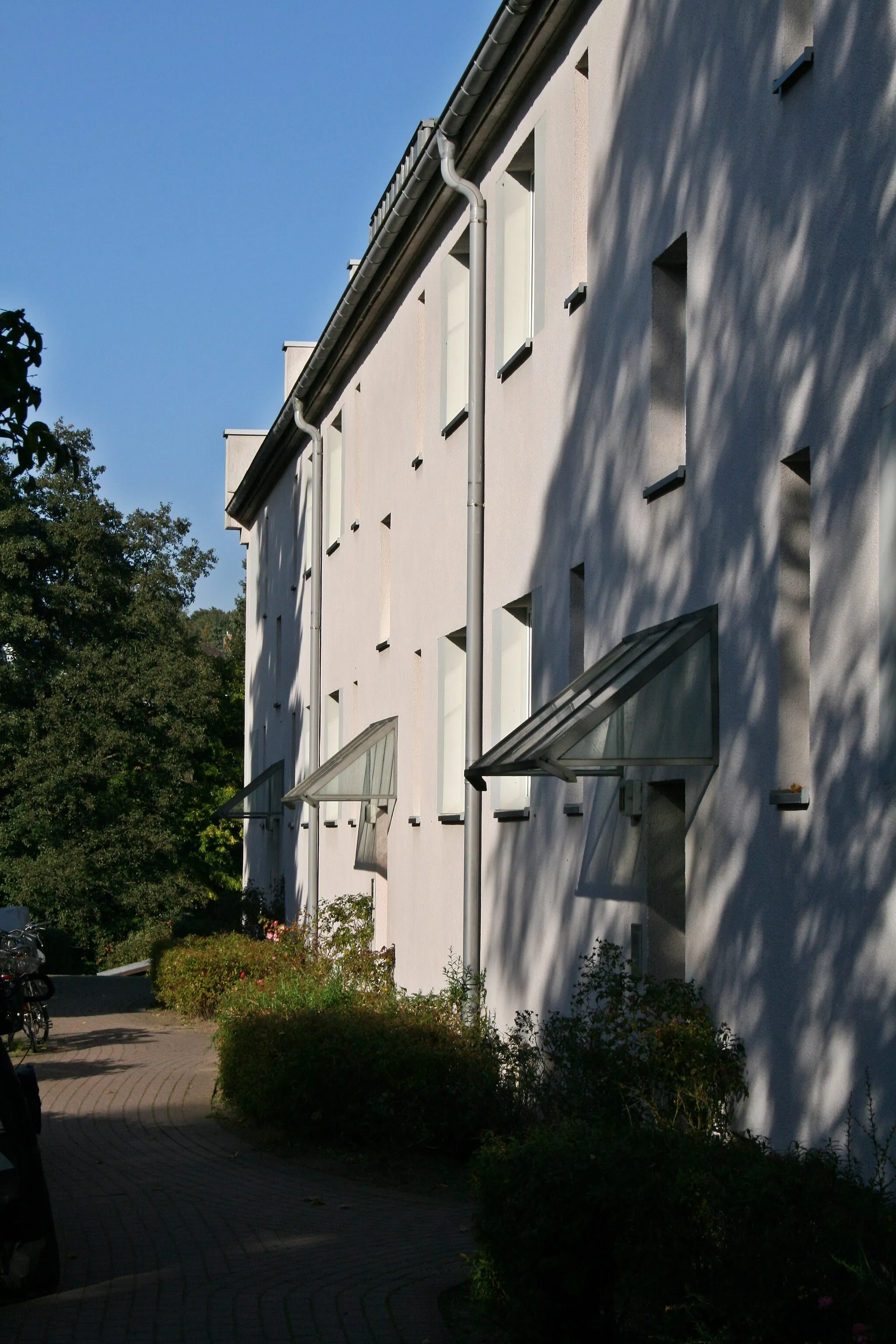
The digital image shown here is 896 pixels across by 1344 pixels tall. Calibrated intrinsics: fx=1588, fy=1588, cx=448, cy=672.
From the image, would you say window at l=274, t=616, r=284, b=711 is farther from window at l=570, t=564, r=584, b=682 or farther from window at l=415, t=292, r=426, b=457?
window at l=570, t=564, r=584, b=682

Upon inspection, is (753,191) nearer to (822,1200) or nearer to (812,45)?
(812,45)

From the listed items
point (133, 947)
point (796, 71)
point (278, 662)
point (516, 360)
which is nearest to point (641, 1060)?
point (796, 71)

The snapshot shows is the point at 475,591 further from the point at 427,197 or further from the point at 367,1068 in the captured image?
the point at 367,1068

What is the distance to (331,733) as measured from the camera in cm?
2334

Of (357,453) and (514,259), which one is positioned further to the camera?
(357,453)

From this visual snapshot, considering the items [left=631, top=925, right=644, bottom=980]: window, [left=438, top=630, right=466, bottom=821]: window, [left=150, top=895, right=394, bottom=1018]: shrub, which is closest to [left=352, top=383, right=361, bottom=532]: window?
[left=150, top=895, right=394, bottom=1018]: shrub

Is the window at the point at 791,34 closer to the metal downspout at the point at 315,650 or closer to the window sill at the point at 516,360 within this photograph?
the window sill at the point at 516,360

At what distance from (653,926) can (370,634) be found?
1083 cm

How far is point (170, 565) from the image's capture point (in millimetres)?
44750

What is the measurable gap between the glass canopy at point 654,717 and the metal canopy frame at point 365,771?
30.3ft

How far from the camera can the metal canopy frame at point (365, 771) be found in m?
18.0

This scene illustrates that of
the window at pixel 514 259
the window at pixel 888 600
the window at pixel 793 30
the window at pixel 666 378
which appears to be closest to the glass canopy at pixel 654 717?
the window at pixel 666 378

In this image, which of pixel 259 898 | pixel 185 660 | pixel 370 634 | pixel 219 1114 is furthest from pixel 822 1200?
pixel 185 660

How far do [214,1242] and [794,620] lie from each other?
4306 mm
